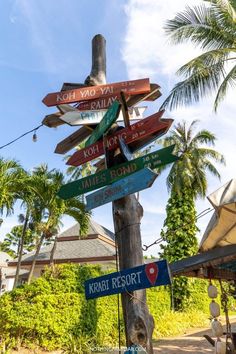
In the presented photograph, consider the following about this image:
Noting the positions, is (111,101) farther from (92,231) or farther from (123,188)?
(92,231)

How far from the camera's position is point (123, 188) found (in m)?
3.47

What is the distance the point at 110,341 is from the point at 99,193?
1063cm

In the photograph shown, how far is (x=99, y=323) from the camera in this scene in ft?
41.7

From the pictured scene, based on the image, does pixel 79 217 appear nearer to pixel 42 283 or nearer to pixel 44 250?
pixel 42 283

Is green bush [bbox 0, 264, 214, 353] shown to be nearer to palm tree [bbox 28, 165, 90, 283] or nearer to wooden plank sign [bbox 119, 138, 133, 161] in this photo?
palm tree [bbox 28, 165, 90, 283]

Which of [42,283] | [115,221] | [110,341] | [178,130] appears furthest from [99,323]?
[178,130]

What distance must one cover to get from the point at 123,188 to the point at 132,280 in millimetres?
870

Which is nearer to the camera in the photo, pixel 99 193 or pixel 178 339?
pixel 99 193

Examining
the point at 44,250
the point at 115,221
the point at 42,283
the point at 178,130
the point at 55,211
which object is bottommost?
the point at 115,221

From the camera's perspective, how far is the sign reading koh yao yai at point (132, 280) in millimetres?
3025

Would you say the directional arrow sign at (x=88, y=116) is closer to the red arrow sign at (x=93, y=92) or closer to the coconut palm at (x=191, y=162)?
the red arrow sign at (x=93, y=92)

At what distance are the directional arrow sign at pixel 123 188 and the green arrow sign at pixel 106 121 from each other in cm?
68

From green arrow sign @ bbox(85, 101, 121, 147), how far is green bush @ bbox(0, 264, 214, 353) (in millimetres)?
8511

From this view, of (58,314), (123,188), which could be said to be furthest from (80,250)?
(123,188)
